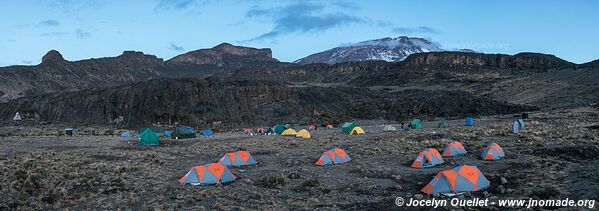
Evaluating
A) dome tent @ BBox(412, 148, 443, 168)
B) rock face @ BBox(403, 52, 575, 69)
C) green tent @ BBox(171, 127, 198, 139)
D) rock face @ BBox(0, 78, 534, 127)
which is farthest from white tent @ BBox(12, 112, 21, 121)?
rock face @ BBox(403, 52, 575, 69)

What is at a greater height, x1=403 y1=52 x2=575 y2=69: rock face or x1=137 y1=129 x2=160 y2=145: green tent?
x1=403 y1=52 x2=575 y2=69: rock face

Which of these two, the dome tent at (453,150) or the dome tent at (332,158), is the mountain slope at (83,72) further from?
the dome tent at (453,150)

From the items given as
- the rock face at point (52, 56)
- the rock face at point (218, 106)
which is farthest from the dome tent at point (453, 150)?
the rock face at point (52, 56)

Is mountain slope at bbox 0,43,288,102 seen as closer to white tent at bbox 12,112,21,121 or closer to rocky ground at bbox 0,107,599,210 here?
white tent at bbox 12,112,21,121

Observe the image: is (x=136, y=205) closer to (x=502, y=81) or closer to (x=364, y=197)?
(x=364, y=197)

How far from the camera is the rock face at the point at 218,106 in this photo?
62938 millimetres

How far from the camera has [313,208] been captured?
11867 mm

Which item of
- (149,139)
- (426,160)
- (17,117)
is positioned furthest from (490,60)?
(426,160)

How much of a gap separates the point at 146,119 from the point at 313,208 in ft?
177

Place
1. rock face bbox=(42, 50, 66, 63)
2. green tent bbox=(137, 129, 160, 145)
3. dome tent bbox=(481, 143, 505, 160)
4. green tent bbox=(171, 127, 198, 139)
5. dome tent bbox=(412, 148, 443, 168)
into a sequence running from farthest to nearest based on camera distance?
rock face bbox=(42, 50, 66, 63)
green tent bbox=(171, 127, 198, 139)
green tent bbox=(137, 129, 160, 145)
dome tent bbox=(481, 143, 505, 160)
dome tent bbox=(412, 148, 443, 168)

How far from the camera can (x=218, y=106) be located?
6494 centimetres

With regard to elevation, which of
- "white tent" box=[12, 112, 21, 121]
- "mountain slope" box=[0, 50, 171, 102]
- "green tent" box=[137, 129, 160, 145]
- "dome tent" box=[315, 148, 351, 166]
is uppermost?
"mountain slope" box=[0, 50, 171, 102]

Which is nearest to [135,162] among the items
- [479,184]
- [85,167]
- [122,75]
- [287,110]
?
[85,167]

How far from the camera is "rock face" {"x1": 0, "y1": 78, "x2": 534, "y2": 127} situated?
62.9m
